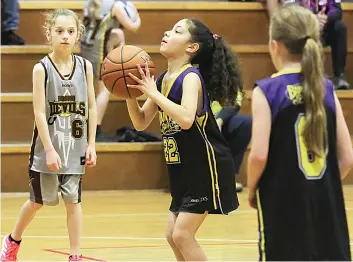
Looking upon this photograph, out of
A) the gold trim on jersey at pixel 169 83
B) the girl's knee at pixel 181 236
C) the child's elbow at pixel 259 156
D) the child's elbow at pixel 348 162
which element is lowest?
the girl's knee at pixel 181 236

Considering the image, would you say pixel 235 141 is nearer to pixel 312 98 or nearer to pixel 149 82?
pixel 149 82

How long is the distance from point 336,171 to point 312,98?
0.26 meters

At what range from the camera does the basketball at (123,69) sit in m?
3.41

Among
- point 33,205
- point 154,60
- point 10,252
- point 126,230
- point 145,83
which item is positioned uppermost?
point 145,83

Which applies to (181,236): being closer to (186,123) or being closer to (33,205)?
(186,123)

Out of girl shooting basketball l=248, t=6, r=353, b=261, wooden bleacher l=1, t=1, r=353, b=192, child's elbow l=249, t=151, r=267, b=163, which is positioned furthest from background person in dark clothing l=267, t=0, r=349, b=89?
child's elbow l=249, t=151, r=267, b=163

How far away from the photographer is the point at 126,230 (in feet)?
17.2

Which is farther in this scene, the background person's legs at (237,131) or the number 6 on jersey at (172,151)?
the background person's legs at (237,131)

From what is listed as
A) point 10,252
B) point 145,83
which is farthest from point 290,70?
point 10,252

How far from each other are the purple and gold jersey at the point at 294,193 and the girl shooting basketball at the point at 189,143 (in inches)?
30.1

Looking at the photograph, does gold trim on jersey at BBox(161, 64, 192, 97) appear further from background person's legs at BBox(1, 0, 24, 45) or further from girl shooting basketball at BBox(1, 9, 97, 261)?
background person's legs at BBox(1, 0, 24, 45)

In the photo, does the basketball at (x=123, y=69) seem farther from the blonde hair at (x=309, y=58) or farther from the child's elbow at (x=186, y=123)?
the blonde hair at (x=309, y=58)

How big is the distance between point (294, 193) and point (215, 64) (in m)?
1.22

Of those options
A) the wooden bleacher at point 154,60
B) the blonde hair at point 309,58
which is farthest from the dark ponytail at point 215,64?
the wooden bleacher at point 154,60
